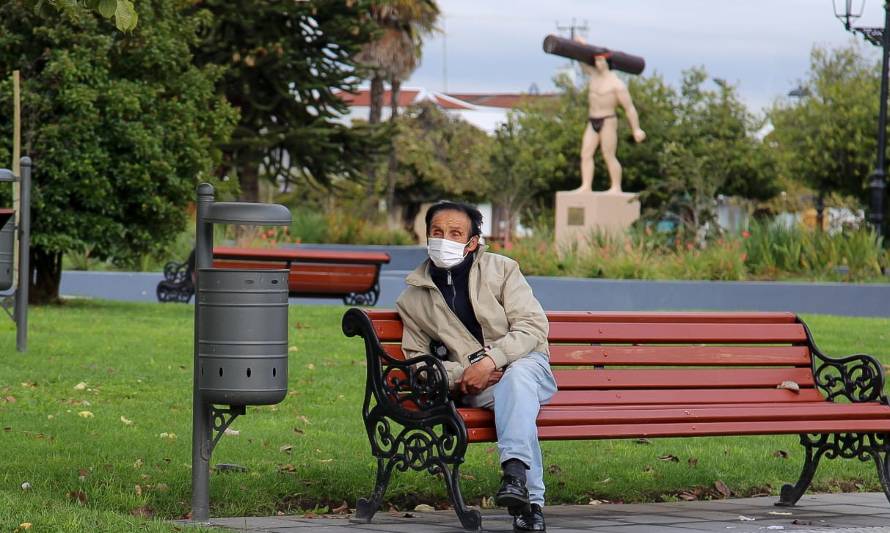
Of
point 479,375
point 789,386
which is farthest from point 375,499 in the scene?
point 789,386

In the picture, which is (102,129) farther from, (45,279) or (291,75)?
(291,75)

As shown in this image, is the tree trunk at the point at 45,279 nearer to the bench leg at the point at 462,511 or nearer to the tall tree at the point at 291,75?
the tall tree at the point at 291,75

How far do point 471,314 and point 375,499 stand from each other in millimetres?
887

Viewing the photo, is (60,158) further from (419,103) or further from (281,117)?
(419,103)

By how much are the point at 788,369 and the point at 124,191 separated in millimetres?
11780

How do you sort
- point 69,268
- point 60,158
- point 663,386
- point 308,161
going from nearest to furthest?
point 663,386
point 60,158
point 69,268
point 308,161

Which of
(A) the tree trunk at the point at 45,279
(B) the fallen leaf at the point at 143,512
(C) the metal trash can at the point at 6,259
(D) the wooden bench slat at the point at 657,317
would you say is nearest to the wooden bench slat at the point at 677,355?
(D) the wooden bench slat at the point at 657,317

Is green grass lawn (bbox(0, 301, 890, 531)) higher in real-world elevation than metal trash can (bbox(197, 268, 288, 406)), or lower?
lower

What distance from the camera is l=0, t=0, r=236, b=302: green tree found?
16.8 meters

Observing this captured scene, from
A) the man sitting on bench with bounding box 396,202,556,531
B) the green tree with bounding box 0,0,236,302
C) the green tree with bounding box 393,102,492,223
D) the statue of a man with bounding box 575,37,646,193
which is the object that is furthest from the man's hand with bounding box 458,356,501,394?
the green tree with bounding box 393,102,492,223

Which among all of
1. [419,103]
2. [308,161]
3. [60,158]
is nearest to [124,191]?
[60,158]

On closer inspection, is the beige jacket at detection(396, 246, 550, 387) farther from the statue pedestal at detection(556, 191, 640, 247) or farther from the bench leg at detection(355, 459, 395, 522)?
the statue pedestal at detection(556, 191, 640, 247)

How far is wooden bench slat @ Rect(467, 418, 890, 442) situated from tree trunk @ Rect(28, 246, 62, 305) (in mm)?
13214

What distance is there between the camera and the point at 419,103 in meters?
59.2
